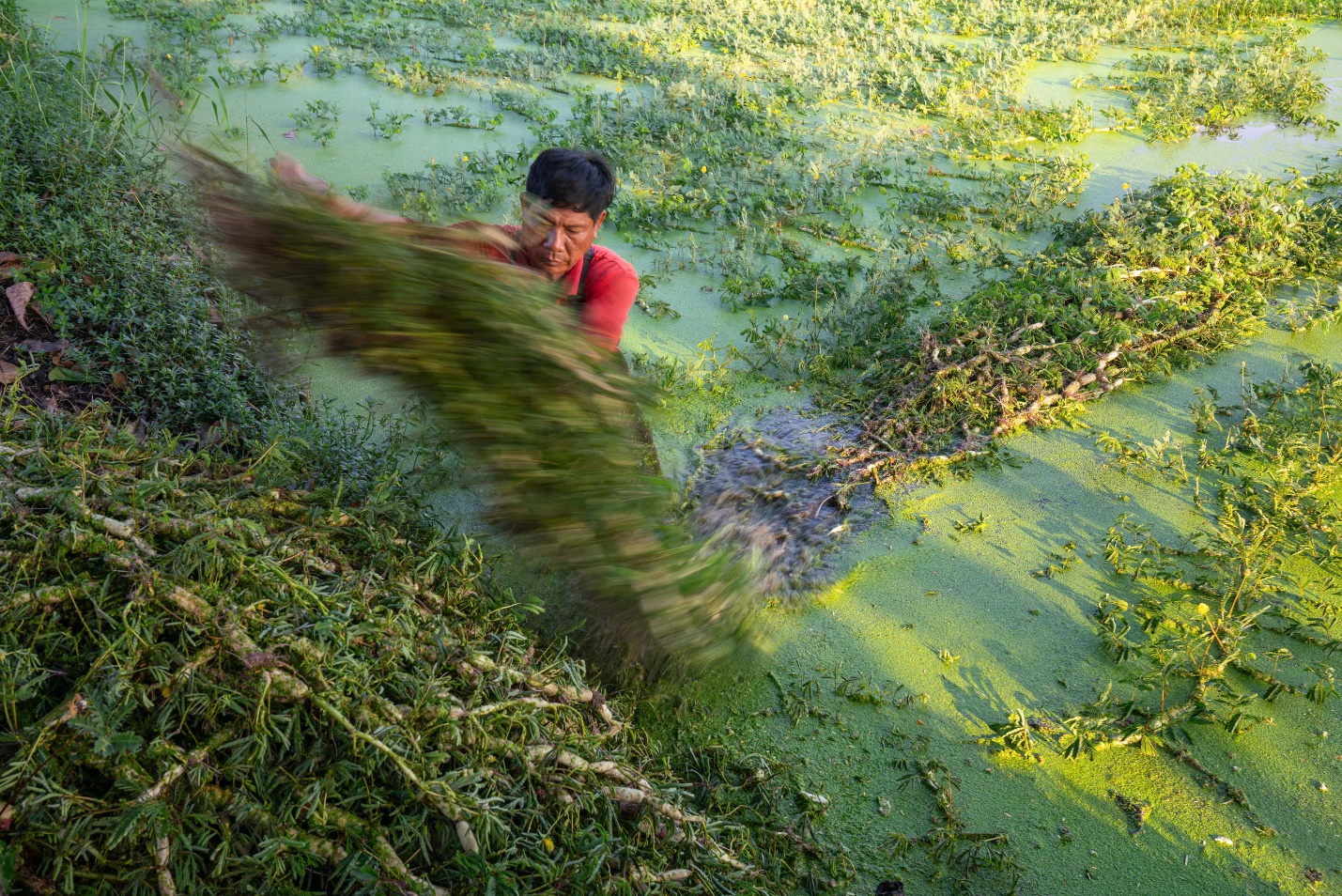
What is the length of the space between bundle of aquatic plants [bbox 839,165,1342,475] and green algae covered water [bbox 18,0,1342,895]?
0.15 m

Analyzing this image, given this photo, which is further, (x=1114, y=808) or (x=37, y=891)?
(x=1114, y=808)

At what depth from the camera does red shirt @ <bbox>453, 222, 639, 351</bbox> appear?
261 centimetres

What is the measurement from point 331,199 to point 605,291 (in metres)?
0.82

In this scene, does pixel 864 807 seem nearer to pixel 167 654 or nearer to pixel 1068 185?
pixel 167 654

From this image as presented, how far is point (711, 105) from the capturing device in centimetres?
614

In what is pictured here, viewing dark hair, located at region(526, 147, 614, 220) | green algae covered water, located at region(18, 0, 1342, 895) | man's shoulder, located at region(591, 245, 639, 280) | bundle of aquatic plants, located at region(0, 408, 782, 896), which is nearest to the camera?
bundle of aquatic plants, located at region(0, 408, 782, 896)

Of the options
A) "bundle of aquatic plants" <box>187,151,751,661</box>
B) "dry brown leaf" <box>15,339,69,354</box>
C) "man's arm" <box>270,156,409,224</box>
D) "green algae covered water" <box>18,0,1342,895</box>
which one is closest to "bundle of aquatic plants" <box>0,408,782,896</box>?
"bundle of aquatic plants" <box>187,151,751,661</box>

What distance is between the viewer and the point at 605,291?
8.68 ft

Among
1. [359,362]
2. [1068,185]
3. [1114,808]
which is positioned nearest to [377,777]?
[359,362]

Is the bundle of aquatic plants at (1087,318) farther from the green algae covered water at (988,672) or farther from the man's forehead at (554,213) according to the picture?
the man's forehead at (554,213)

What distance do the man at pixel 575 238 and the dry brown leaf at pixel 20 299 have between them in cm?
157

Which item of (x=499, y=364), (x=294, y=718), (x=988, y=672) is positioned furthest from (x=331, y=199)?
(x=988, y=672)

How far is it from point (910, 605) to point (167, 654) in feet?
6.57

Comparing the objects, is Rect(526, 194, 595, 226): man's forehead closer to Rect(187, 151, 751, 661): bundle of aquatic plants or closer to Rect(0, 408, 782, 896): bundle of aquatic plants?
Rect(187, 151, 751, 661): bundle of aquatic plants
